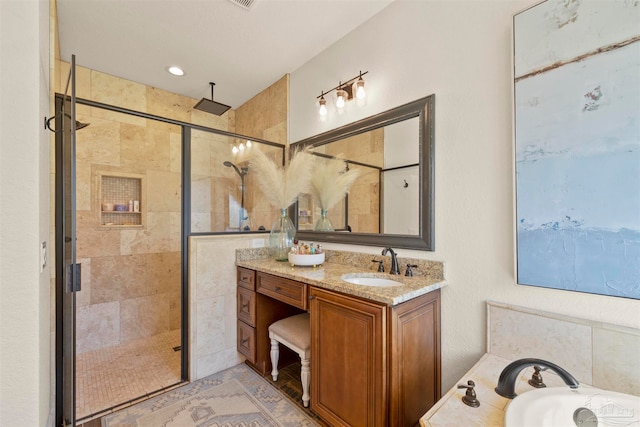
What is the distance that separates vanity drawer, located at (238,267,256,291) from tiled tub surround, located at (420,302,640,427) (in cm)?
147

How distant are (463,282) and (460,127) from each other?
0.88 meters

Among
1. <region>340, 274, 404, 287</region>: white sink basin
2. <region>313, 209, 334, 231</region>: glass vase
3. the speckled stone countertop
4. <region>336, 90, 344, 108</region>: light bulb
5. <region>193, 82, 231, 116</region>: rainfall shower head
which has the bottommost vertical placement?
<region>340, 274, 404, 287</region>: white sink basin

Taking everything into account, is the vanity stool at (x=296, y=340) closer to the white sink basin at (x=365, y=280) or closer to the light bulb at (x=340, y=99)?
the white sink basin at (x=365, y=280)

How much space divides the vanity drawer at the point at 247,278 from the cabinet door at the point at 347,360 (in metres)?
0.70

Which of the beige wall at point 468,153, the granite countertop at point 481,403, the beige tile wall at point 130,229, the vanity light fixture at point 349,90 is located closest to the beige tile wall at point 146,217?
the beige tile wall at point 130,229

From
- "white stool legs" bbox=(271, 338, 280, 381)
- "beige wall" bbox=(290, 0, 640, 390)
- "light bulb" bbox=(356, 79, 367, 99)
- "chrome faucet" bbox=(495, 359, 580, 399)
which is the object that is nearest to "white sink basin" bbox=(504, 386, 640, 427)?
"chrome faucet" bbox=(495, 359, 580, 399)

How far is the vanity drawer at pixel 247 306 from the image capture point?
210 centimetres

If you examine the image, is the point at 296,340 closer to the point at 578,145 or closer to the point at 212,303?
the point at 212,303

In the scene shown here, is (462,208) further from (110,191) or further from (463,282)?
(110,191)

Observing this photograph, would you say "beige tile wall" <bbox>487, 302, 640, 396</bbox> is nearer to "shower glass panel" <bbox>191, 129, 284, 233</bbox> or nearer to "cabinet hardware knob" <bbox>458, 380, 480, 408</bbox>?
"cabinet hardware knob" <bbox>458, 380, 480, 408</bbox>

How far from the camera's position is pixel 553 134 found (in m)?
1.19

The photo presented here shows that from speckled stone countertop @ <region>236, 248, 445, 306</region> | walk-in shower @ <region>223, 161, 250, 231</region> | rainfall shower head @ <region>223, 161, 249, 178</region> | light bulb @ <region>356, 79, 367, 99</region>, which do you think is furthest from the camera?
rainfall shower head @ <region>223, 161, 249, 178</region>

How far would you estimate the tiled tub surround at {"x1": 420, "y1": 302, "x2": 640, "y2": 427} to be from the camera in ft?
3.25

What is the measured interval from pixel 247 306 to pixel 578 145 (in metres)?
2.22
